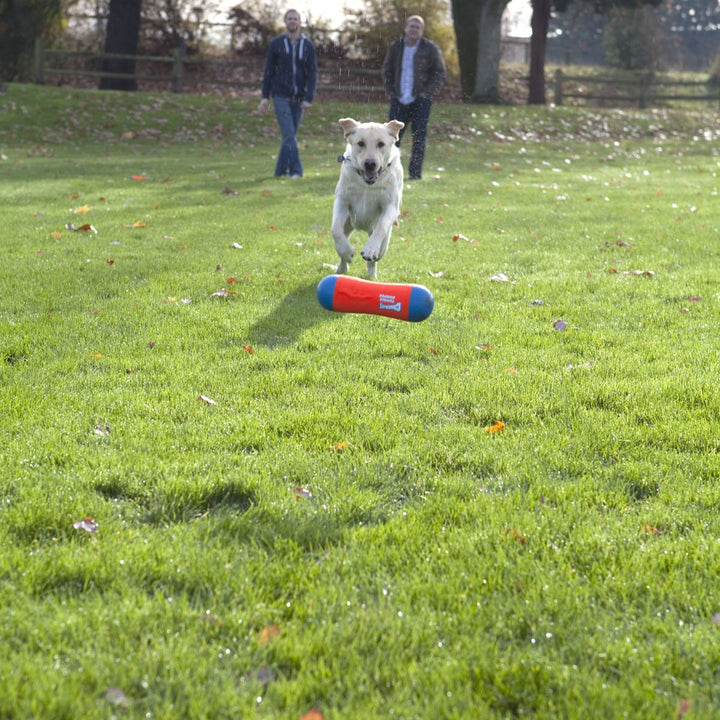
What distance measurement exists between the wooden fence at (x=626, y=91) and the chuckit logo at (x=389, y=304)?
93.8 feet

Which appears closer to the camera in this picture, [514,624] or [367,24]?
[514,624]

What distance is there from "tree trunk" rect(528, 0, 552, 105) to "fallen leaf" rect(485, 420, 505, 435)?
28.1 meters

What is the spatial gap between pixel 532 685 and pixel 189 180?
1309 cm

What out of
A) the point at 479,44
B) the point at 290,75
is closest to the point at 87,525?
the point at 290,75

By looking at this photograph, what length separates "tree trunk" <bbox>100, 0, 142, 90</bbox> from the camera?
26.4m

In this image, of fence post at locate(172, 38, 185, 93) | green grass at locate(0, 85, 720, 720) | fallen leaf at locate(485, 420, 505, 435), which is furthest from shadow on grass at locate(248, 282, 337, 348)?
fence post at locate(172, 38, 185, 93)

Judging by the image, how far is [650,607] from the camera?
2492mm

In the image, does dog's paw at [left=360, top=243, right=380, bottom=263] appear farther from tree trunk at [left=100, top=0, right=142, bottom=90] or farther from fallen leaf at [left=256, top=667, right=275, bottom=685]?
tree trunk at [left=100, top=0, right=142, bottom=90]

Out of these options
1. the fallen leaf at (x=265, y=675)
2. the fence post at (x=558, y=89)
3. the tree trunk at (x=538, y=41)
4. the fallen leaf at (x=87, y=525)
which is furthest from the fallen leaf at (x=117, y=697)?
the fence post at (x=558, y=89)

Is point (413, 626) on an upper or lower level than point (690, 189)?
lower

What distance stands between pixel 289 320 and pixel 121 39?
24388mm

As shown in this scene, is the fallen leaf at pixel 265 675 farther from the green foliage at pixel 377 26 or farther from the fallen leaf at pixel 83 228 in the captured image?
the green foliage at pixel 377 26

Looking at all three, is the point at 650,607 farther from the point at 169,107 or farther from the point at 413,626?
the point at 169,107

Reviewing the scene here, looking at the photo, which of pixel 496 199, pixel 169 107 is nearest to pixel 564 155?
pixel 496 199
